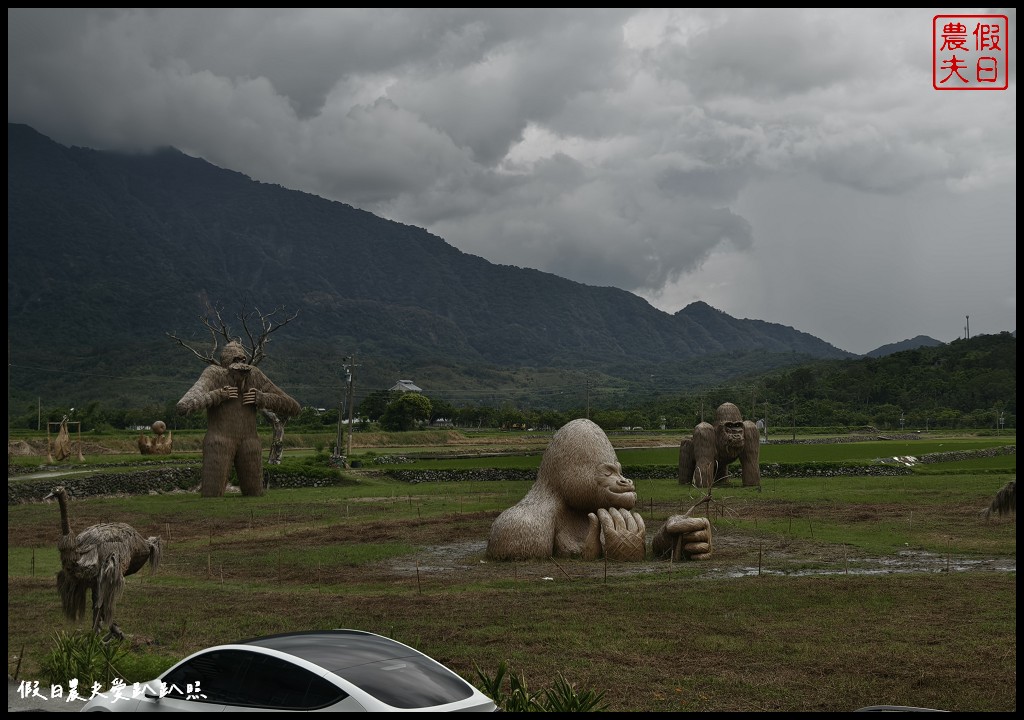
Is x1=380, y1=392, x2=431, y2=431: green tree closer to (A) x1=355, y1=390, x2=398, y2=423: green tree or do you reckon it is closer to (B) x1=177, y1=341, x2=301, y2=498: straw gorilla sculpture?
(A) x1=355, y1=390, x2=398, y2=423: green tree

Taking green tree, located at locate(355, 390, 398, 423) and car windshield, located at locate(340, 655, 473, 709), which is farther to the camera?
green tree, located at locate(355, 390, 398, 423)

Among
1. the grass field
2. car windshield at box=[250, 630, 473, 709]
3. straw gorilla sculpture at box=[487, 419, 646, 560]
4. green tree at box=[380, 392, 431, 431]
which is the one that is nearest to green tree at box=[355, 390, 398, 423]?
green tree at box=[380, 392, 431, 431]

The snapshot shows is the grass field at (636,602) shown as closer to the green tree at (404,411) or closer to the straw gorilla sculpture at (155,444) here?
the straw gorilla sculpture at (155,444)

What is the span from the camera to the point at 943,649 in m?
11.6

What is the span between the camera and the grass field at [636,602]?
34.8ft

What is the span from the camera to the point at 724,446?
35.0 m

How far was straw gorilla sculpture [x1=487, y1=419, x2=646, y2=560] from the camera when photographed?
19234mm

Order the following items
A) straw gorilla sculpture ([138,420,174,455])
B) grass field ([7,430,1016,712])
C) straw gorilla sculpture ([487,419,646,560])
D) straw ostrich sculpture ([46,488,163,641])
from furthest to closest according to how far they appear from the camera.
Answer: straw gorilla sculpture ([138,420,174,455])
straw gorilla sculpture ([487,419,646,560])
straw ostrich sculpture ([46,488,163,641])
grass field ([7,430,1016,712])

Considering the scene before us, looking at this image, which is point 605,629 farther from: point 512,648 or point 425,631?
point 425,631

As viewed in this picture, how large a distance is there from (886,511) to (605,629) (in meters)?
16.6

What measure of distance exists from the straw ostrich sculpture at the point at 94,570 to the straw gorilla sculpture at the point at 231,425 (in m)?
19.9

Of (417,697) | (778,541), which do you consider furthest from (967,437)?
(417,697)

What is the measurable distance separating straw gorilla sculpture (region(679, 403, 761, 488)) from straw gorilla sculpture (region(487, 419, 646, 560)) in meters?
15.7

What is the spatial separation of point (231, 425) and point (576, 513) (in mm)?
16147
